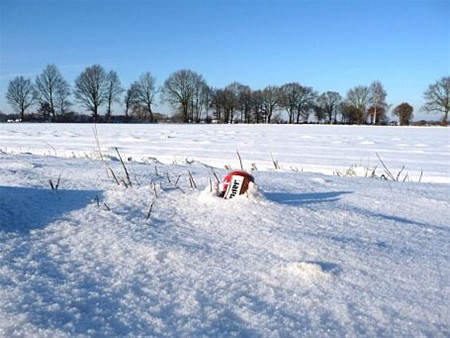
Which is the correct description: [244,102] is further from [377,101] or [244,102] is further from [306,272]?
[306,272]

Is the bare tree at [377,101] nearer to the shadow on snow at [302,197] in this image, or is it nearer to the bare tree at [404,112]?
the bare tree at [404,112]

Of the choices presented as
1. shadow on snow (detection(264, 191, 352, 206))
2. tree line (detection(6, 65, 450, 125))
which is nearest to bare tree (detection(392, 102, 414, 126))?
tree line (detection(6, 65, 450, 125))

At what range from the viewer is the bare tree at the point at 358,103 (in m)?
57.1

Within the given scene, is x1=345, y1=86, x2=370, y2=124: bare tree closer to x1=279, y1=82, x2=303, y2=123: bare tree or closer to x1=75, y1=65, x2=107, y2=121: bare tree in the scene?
x1=279, y1=82, x2=303, y2=123: bare tree

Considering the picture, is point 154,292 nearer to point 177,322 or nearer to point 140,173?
point 177,322

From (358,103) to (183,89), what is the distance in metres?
26.0

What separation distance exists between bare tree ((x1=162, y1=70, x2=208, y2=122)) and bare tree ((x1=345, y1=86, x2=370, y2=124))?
902 inches

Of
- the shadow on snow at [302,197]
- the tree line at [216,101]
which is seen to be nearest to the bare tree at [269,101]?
the tree line at [216,101]

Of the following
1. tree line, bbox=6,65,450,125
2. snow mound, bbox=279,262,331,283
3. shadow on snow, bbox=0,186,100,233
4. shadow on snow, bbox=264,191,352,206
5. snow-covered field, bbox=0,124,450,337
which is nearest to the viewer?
snow-covered field, bbox=0,124,450,337

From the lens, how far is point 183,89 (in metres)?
56.0

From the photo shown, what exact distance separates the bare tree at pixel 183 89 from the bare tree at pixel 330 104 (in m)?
20.6

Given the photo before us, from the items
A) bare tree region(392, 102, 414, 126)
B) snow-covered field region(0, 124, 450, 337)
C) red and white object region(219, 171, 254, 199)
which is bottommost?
snow-covered field region(0, 124, 450, 337)

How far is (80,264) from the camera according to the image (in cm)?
108

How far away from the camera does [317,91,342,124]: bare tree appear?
63.2 meters
